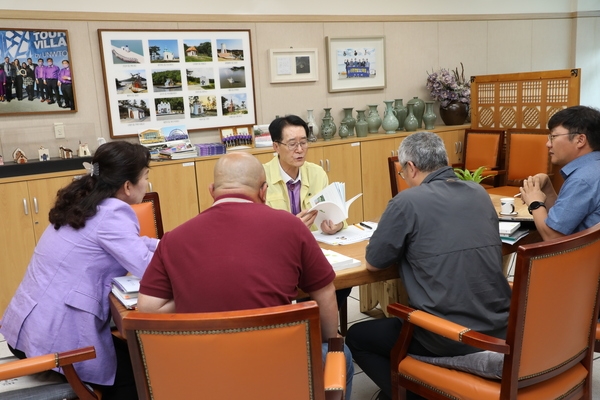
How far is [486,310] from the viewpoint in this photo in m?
2.16

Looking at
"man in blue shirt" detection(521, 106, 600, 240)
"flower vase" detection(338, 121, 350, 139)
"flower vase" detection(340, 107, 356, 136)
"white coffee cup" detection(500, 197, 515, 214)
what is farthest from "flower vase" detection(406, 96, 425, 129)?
"man in blue shirt" detection(521, 106, 600, 240)

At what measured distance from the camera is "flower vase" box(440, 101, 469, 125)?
249 inches

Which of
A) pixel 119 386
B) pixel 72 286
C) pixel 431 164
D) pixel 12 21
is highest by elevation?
pixel 12 21

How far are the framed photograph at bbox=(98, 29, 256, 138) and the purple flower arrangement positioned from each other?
83.8 inches

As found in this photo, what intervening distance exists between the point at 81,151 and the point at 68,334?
2843 millimetres

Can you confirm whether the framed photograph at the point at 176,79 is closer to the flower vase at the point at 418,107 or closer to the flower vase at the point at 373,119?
the flower vase at the point at 373,119

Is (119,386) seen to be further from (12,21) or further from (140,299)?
(12,21)

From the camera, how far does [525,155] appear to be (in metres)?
5.36

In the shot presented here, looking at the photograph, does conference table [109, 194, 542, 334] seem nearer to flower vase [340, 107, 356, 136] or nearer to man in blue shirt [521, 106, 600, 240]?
man in blue shirt [521, 106, 600, 240]

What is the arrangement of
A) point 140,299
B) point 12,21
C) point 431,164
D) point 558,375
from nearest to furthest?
point 140,299 → point 558,375 → point 431,164 → point 12,21

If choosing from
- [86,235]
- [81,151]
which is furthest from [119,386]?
[81,151]

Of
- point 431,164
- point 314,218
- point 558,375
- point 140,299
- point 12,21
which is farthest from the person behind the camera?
point 12,21

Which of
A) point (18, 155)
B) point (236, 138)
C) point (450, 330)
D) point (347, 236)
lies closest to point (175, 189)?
point (236, 138)

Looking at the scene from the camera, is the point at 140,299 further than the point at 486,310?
No
